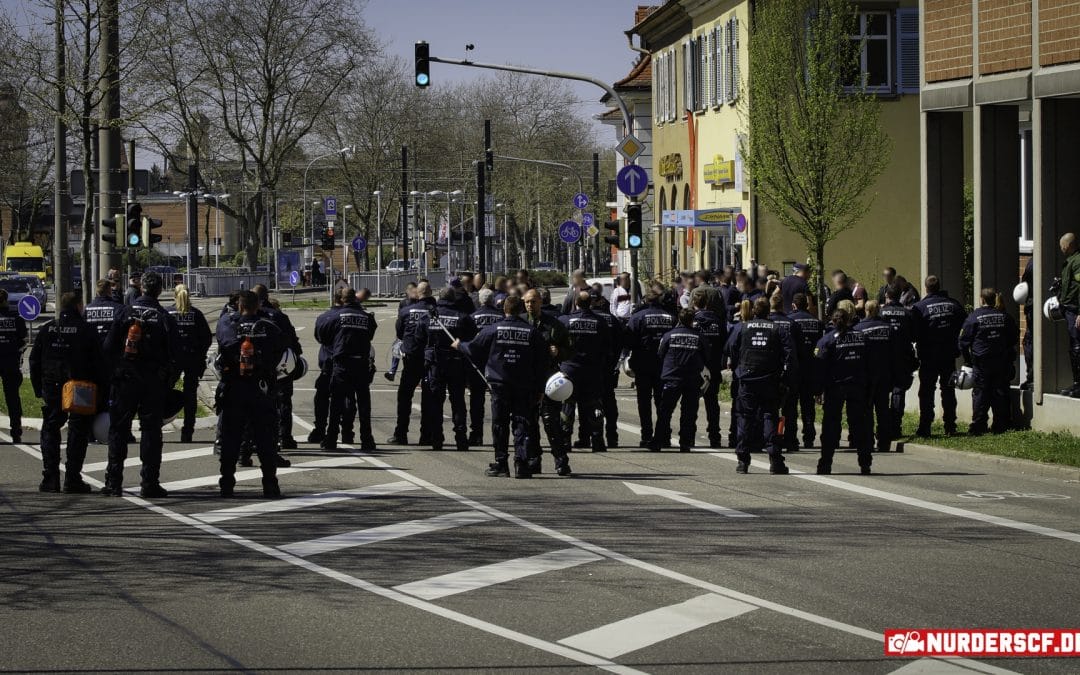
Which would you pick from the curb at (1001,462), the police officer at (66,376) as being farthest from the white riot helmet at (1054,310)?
the police officer at (66,376)

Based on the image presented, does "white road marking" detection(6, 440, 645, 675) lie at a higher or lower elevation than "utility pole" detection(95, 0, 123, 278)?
lower

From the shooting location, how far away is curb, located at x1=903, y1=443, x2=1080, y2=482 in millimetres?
15562

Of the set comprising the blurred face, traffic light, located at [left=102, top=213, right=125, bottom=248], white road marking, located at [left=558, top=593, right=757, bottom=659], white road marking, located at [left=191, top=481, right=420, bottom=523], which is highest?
traffic light, located at [left=102, top=213, right=125, bottom=248]

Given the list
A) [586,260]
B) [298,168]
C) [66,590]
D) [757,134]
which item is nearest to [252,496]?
[66,590]

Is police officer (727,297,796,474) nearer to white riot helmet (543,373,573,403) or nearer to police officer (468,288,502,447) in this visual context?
white riot helmet (543,373,573,403)

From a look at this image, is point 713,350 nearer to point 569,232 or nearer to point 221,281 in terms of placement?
point 569,232

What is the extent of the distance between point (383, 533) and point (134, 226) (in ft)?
51.4

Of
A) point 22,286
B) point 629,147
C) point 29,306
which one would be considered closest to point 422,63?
point 629,147

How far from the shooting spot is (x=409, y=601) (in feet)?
30.9

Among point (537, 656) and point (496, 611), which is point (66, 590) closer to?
point (496, 611)

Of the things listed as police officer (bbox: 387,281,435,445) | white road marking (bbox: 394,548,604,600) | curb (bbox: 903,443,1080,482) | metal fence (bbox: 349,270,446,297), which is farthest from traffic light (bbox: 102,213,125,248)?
metal fence (bbox: 349,270,446,297)

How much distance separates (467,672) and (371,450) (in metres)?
10.4

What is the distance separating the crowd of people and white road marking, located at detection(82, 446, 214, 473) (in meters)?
0.59

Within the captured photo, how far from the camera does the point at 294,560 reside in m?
10.8
